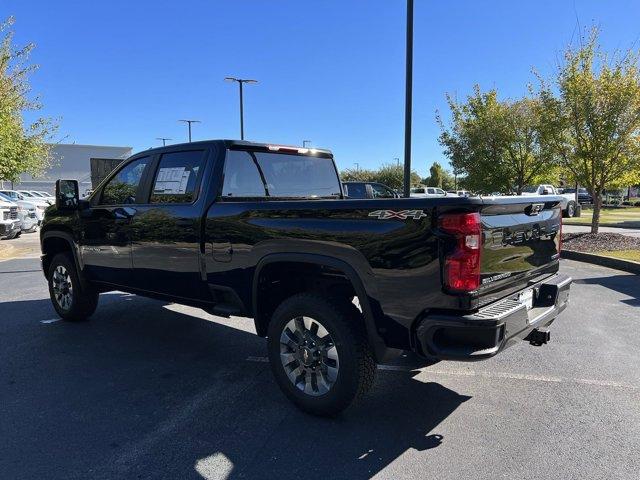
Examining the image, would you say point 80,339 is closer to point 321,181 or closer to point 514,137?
point 321,181

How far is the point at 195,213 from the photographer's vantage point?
4211 millimetres

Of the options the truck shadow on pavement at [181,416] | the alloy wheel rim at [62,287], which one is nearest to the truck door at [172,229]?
the truck shadow on pavement at [181,416]

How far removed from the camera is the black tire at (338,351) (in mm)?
3324

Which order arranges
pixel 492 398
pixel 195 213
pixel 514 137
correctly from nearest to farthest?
Result: pixel 492 398 < pixel 195 213 < pixel 514 137

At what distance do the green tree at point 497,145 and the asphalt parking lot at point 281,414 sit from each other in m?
12.7

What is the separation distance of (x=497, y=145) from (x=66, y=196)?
15.2 m

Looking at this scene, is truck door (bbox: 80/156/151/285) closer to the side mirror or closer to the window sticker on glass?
the side mirror

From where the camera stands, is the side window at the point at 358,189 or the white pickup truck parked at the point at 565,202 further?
the side window at the point at 358,189

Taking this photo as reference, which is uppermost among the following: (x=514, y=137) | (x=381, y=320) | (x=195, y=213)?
(x=514, y=137)

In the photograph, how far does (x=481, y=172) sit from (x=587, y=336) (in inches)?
525

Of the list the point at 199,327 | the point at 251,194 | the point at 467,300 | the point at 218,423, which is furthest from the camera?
the point at 199,327

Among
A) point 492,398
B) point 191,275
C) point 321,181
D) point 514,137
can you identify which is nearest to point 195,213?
point 191,275

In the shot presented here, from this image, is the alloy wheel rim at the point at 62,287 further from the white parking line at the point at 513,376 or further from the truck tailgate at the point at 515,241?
the truck tailgate at the point at 515,241

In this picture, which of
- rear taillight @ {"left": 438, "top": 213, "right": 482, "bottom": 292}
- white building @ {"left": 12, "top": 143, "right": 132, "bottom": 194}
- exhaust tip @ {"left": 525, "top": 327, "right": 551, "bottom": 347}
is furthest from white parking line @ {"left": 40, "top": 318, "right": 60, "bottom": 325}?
white building @ {"left": 12, "top": 143, "right": 132, "bottom": 194}
